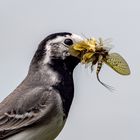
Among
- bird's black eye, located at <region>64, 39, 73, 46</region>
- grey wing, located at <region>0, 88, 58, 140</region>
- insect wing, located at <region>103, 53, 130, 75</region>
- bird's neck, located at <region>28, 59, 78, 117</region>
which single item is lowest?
grey wing, located at <region>0, 88, 58, 140</region>

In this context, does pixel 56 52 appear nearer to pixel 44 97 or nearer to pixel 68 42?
pixel 68 42

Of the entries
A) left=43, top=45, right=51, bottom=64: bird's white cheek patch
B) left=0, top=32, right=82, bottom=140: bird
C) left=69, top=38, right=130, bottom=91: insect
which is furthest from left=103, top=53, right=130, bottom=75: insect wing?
left=43, top=45, right=51, bottom=64: bird's white cheek patch

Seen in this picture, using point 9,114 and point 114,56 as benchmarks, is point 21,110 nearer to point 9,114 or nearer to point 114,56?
point 9,114

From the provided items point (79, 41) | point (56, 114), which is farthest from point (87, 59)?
point (56, 114)

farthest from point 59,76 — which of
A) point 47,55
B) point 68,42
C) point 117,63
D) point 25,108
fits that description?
point 117,63

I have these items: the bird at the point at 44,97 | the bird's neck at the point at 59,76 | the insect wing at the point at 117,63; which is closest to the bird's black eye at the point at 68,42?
the bird at the point at 44,97

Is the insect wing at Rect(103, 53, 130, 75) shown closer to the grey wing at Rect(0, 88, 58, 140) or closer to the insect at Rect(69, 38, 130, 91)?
the insect at Rect(69, 38, 130, 91)

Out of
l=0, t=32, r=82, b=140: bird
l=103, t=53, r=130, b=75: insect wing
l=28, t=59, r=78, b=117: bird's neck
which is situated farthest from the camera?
l=28, t=59, r=78, b=117: bird's neck
